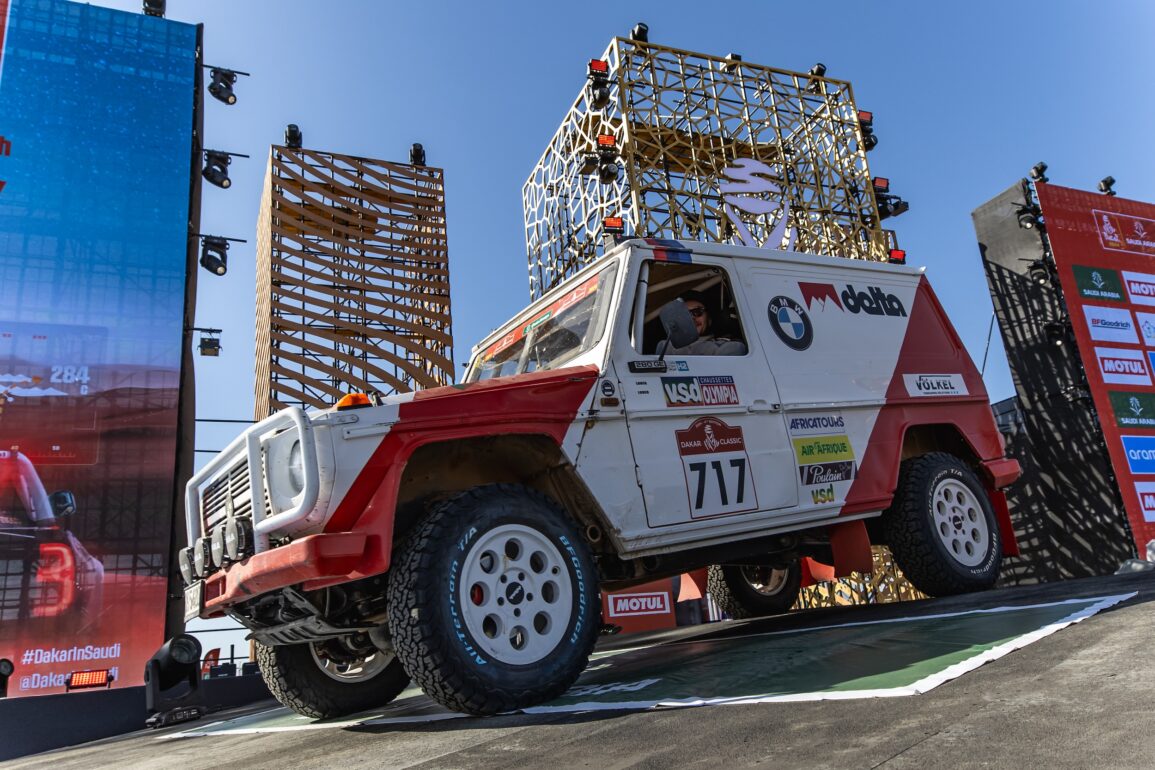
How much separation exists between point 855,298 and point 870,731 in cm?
373

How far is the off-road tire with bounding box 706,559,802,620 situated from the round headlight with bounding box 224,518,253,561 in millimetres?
4213

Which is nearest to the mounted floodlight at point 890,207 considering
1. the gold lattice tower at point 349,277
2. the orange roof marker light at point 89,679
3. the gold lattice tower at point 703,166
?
the gold lattice tower at point 703,166

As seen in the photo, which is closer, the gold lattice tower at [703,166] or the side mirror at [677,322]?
the side mirror at [677,322]

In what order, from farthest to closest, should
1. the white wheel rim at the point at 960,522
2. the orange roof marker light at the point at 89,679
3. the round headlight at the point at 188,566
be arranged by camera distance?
the orange roof marker light at the point at 89,679, the white wheel rim at the point at 960,522, the round headlight at the point at 188,566

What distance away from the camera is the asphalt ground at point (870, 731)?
5.11ft

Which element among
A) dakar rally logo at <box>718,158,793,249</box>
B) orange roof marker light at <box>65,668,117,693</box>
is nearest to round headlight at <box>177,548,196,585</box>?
orange roof marker light at <box>65,668,117,693</box>

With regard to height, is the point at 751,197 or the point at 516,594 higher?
the point at 751,197

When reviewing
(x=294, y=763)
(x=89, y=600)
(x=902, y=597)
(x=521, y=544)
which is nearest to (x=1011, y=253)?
(x=902, y=597)

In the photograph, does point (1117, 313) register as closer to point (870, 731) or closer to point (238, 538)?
point (870, 731)

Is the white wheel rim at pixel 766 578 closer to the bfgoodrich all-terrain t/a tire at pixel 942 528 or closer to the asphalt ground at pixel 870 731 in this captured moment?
the bfgoodrich all-terrain t/a tire at pixel 942 528

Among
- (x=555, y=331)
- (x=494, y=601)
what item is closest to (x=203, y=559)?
(x=494, y=601)

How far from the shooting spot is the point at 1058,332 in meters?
13.7

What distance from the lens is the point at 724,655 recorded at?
3658mm

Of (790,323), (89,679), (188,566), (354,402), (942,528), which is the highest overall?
(790,323)
